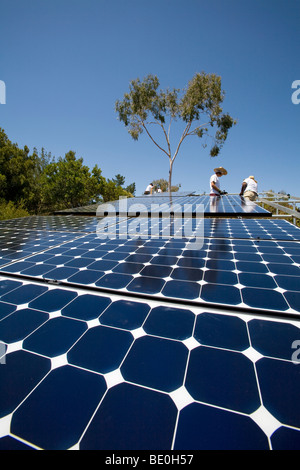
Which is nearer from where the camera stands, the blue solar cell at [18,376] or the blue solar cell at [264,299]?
the blue solar cell at [18,376]

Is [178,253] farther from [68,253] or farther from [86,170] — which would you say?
[86,170]

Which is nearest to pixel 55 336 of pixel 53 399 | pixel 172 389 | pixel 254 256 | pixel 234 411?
pixel 53 399

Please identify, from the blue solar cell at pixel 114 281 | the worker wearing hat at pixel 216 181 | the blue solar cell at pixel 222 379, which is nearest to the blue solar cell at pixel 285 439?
the blue solar cell at pixel 222 379

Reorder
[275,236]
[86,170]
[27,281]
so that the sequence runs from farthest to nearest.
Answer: [86,170] < [275,236] < [27,281]

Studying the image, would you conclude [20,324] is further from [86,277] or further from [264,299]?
[264,299]

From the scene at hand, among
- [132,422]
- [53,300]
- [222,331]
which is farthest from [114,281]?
[132,422]

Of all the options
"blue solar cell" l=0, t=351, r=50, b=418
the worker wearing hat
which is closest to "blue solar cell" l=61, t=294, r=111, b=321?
"blue solar cell" l=0, t=351, r=50, b=418

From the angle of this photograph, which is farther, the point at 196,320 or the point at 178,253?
the point at 178,253

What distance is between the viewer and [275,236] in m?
3.87

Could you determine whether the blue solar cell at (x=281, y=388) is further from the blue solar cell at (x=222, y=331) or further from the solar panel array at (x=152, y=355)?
the blue solar cell at (x=222, y=331)

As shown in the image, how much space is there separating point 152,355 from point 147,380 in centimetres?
17

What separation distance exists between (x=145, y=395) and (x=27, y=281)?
6.26 feet

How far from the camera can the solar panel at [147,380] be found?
88cm

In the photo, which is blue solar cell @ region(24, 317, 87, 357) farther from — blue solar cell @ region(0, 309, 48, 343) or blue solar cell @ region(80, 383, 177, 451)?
blue solar cell @ region(80, 383, 177, 451)
